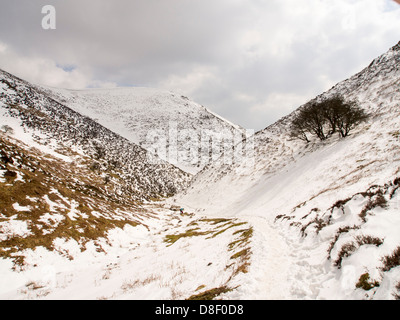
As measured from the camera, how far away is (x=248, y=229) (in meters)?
16.4

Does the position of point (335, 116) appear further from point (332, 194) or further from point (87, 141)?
point (87, 141)

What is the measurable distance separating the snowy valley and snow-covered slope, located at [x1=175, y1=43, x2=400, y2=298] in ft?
0.24

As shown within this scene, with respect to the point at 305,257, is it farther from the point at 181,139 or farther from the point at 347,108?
the point at 181,139

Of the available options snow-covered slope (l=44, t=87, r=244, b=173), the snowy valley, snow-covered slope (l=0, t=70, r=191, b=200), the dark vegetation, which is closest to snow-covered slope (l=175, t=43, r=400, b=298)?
the snowy valley

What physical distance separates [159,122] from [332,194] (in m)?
150

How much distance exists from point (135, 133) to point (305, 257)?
14066 cm

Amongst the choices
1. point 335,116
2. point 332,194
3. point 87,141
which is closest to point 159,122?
point 87,141

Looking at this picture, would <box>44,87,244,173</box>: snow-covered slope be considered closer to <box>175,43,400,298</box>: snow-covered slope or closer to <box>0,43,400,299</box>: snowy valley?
<box>175,43,400,298</box>: snow-covered slope

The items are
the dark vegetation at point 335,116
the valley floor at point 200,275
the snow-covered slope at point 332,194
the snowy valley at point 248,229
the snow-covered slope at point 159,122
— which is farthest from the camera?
the snow-covered slope at point 159,122

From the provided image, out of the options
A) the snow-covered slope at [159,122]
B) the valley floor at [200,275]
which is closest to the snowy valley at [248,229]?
the valley floor at [200,275]

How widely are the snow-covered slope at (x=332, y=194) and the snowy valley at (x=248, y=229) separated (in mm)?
72

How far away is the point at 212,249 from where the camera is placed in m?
13.4

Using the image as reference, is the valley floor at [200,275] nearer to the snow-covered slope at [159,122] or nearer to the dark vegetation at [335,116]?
the dark vegetation at [335,116]

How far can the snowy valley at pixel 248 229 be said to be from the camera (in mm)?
6172
